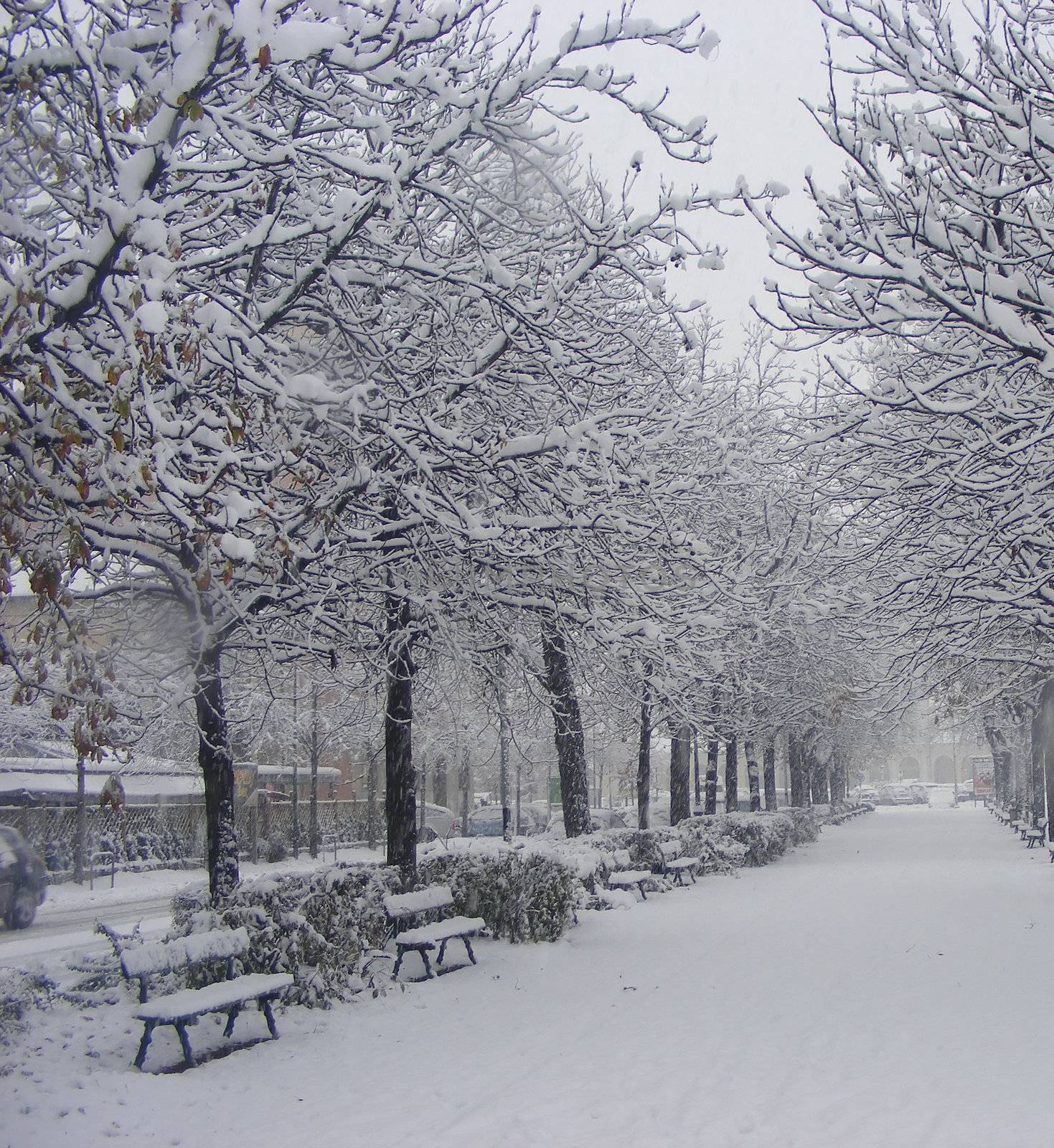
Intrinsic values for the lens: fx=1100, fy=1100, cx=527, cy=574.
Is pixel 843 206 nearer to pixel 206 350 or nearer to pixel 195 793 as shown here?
pixel 206 350

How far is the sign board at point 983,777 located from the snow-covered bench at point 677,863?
2382 inches

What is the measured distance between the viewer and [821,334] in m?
9.82

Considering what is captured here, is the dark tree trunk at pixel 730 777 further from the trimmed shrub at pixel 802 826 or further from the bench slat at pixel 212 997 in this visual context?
the bench slat at pixel 212 997

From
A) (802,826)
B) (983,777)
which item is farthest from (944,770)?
(802,826)

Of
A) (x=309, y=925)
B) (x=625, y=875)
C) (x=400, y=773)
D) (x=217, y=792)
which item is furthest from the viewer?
(x=625, y=875)

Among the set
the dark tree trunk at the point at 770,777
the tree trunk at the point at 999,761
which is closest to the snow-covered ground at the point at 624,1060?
the dark tree trunk at the point at 770,777

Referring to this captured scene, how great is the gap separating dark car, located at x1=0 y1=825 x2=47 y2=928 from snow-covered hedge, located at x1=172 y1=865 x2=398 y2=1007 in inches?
300

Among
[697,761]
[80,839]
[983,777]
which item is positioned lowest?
[983,777]

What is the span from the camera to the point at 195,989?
7594mm

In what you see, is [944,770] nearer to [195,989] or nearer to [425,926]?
[425,926]

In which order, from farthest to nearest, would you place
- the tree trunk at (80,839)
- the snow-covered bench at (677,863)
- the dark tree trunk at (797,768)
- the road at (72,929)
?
the dark tree trunk at (797,768) → the tree trunk at (80,839) → the snow-covered bench at (677,863) → the road at (72,929)

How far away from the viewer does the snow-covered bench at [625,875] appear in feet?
52.9

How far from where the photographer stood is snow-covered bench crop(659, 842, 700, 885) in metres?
18.2

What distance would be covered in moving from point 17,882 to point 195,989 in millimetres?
10491
